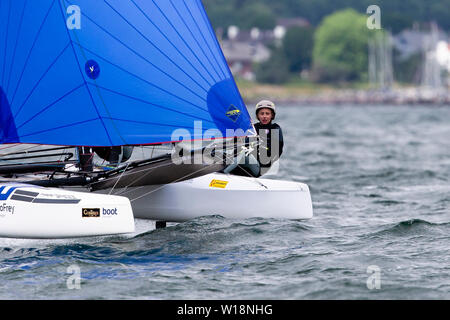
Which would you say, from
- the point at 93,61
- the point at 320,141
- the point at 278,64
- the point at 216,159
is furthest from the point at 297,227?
the point at 278,64

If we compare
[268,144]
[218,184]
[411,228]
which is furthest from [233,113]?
[411,228]

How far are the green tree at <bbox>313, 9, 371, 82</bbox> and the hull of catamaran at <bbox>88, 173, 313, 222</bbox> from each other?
81268 millimetres

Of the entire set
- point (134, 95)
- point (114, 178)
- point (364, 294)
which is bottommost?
point (364, 294)

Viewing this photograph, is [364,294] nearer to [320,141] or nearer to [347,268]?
[347,268]

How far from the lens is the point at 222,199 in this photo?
8836mm

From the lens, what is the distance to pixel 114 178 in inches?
332

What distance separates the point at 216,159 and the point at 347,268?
193 centimetres

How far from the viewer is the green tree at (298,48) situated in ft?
317

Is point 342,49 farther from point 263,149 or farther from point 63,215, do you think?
point 63,215

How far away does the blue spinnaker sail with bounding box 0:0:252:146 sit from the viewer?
8328 millimetres

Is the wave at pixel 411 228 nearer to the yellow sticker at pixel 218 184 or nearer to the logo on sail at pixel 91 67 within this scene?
the yellow sticker at pixel 218 184

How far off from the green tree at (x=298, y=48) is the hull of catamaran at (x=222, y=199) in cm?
8721

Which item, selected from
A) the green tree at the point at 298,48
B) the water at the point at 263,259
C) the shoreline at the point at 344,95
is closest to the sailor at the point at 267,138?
the water at the point at 263,259

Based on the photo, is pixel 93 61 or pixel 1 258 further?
pixel 93 61
